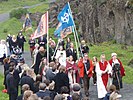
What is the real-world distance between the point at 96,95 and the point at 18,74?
412cm

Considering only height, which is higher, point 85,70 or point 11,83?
point 85,70

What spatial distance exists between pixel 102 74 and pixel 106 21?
20031 mm

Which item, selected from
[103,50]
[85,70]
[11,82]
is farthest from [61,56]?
[103,50]

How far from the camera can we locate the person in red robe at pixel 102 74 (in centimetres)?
2002

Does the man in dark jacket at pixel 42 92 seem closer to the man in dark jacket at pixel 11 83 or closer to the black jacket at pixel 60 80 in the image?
the black jacket at pixel 60 80

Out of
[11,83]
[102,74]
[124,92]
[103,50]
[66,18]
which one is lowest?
[124,92]

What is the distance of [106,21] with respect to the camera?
1569 inches

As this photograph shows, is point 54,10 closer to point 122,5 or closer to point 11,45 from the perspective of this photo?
point 122,5

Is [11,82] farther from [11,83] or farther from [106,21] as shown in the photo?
[106,21]

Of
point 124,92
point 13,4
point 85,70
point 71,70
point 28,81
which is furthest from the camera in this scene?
point 13,4

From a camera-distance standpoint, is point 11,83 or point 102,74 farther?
point 102,74

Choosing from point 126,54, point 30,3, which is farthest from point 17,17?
point 126,54

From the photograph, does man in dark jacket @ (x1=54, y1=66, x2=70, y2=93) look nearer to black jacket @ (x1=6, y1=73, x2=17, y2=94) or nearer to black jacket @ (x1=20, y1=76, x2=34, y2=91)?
black jacket @ (x1=20, y1=76, x2=34, y2=91)

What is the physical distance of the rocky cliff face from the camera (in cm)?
3716
